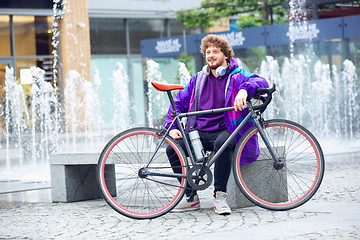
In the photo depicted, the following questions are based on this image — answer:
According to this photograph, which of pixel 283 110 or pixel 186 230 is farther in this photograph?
pixel 283 110

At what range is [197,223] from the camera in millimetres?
3723

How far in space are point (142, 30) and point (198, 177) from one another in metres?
14.7

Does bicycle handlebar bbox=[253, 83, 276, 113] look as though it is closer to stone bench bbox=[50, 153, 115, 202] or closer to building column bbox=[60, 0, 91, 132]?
stone bench bbox=[50, 153, 115, 202]

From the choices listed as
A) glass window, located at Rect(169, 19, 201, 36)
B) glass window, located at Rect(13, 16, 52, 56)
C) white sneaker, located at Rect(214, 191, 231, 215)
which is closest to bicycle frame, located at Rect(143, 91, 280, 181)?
white sneaker, located at Rect(214, 191, 231, 215)

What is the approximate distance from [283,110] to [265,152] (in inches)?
396

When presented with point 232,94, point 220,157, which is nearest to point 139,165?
point 220,157

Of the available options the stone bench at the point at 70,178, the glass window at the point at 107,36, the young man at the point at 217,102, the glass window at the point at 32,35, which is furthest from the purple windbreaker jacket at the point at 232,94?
the glass window at the point at 107,36

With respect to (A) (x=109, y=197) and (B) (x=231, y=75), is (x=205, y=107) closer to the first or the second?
(B) (x=231, y=75)

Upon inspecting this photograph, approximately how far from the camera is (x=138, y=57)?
58.3 ft

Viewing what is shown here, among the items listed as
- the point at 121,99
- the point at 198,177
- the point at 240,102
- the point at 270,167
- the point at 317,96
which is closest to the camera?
the point at 240,102

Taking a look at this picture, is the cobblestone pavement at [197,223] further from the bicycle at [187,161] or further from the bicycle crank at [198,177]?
the bicycle crank at [198,177]

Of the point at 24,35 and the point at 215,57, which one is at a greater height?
the point at 24,35

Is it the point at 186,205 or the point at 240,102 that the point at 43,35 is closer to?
the point at 186,205

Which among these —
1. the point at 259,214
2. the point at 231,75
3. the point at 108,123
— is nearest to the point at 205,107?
the point at 231,75
